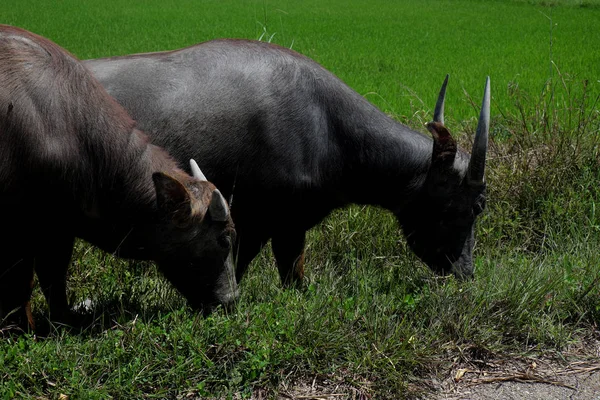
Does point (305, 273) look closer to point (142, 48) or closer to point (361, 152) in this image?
point (361, 152)

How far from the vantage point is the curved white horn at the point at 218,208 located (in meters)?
3.74

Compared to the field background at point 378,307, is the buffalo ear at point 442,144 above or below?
above

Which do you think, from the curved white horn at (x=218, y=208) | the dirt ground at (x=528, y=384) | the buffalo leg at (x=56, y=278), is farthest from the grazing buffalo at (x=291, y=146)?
the dirt ground at (x=528, y=384)

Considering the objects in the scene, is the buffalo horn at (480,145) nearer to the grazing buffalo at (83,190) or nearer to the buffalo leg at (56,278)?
the grazing buffalo at (83,190)

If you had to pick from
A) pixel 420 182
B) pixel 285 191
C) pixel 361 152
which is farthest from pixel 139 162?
pixel 420 182

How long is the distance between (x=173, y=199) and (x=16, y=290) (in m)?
0.99

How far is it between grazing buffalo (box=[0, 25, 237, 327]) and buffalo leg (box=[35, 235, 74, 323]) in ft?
0.05

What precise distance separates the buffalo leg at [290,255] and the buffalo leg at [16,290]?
4.93 ft

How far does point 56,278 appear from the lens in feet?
13.7

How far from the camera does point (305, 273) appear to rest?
509 centimetres

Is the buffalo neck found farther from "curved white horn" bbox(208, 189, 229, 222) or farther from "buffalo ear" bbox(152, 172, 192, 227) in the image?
"buffalo ear" bbox(152, 172, 192, 227)

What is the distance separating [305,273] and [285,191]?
2.83 feet

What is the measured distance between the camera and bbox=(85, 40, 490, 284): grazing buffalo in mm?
4383

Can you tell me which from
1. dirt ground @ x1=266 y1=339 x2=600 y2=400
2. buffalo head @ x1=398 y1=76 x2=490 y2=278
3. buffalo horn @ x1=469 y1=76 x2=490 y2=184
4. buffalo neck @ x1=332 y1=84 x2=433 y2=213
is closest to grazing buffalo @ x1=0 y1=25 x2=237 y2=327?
dirt ground @ x1=266 y1=339 x2=600 y2=400
